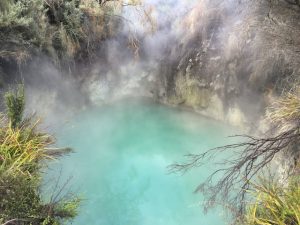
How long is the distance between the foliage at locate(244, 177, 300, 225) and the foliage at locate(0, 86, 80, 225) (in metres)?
2.16

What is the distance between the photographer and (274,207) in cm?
480

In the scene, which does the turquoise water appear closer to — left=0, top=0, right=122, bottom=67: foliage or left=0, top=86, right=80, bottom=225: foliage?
left=0, top=86, right=80, bottom=225: foliage

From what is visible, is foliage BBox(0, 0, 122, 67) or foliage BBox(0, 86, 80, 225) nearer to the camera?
foliage BBox(0, 86, 80, 225)

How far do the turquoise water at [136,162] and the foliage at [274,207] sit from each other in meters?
1.76

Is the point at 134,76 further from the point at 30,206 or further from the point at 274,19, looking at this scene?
the point at 30,206

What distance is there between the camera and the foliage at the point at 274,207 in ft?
15.1

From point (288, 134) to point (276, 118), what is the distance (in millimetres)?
465

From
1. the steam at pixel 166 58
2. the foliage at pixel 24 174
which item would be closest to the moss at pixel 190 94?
the steam at pixel 166 58

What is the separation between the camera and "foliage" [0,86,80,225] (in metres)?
5.05

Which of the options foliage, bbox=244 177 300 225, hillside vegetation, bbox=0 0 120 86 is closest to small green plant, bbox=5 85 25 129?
hillside vegetation, bbox=0 0 120 86

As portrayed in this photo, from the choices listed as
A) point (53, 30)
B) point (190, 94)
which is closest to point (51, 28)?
point (53, 30)

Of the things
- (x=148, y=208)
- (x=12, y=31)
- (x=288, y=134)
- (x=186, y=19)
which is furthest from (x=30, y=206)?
(x=186, y=19)

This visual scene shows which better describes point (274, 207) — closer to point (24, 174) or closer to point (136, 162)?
point (24, 174)

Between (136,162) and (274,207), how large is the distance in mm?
3512
